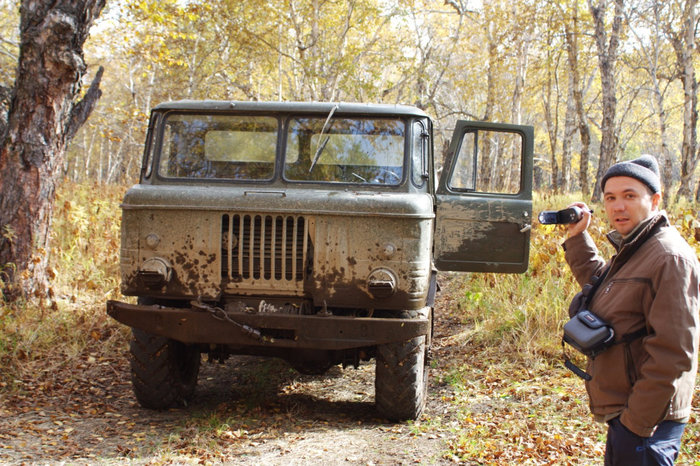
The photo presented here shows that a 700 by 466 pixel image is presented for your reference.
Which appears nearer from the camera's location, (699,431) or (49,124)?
(699,431)

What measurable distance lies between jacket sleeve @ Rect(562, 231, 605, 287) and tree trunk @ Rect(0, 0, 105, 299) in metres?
5.68

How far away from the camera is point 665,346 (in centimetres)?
209

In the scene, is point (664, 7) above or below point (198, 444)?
above

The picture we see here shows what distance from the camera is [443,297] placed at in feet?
30.0

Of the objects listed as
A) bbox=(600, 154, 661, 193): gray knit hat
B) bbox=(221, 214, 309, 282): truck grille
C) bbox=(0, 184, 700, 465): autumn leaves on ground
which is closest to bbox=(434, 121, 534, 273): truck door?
bbox=(0, 184, 700, 465): autumn leaves on ground

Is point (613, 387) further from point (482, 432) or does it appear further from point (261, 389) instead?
point (261, 389)

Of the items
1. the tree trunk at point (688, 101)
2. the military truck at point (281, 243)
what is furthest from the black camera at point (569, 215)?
the tree trunk at point (688, 101)

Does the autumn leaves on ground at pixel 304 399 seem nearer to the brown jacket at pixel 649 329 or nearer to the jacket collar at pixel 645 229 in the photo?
the brown jacket at pixel 649 329

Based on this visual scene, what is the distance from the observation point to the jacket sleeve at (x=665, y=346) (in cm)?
207

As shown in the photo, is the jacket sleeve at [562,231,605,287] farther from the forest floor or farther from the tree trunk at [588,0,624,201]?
the tree trunk at [588,0,624,201]

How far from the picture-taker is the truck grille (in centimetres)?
435

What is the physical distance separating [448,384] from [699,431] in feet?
6.69

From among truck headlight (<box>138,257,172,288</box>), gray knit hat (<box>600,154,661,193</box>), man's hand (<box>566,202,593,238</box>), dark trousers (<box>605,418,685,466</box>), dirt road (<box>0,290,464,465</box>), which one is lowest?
dirt road (<box>0,290,464,465</box>)

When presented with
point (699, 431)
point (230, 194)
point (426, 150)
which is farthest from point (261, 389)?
point (699, 431)
